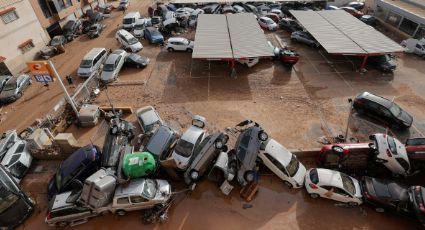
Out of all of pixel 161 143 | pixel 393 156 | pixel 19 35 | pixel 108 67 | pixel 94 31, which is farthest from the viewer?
pixel 94 31

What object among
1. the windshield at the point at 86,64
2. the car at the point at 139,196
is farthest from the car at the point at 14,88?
the car at the point at 139,196

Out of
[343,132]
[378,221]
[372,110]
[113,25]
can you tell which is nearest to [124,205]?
[378,221]

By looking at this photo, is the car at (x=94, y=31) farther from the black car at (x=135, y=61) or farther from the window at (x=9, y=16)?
the black car at (x=135, y=61)

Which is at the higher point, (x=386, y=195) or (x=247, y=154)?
(x=247, y=154)

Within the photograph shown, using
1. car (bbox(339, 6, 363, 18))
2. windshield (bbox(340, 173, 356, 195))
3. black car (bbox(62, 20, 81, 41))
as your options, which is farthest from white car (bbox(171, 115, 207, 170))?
car (bbox(339, 6, 363, 18))

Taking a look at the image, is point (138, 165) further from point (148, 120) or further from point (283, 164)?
point (283, 164)

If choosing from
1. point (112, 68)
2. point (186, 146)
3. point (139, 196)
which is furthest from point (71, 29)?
point (139, 196)

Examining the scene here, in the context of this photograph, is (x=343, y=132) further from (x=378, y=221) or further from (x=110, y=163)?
(x=110, y=163)
